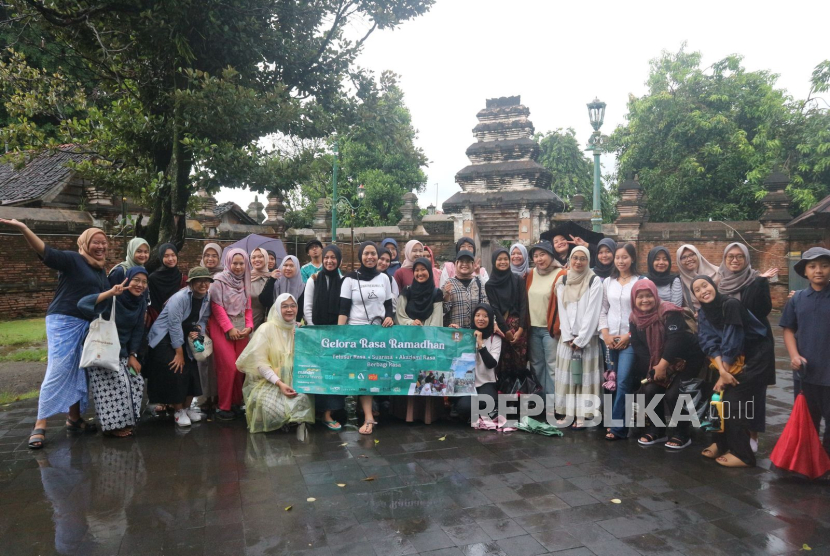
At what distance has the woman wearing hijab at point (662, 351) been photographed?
15.5 feet

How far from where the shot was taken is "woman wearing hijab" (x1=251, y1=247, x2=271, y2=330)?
587 centimetres

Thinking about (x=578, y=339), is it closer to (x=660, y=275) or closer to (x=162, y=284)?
(x=660, y=275)

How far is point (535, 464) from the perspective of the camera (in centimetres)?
432

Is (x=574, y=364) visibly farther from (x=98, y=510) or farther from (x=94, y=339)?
(x=94, y=339)

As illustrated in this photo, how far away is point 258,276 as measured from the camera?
5.95 meters

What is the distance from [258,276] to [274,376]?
131 centimetres

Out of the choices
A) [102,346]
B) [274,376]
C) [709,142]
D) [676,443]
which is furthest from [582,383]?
[709,142]

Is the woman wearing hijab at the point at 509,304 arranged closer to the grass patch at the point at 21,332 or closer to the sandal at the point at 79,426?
the sandal at the point at 79,426

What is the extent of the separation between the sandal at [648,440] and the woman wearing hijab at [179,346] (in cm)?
436

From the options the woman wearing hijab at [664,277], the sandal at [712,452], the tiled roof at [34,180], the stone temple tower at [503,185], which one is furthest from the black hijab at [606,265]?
the tiled roof at [34,180]

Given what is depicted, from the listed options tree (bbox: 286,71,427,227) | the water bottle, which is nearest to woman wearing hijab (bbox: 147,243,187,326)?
the water bottle

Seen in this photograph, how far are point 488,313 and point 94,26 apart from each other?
5782mm

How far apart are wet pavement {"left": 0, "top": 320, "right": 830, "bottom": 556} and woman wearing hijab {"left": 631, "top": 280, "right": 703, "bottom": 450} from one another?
0.26 meters

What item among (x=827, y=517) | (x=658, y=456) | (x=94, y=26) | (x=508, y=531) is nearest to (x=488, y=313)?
(x=658, y=456)
